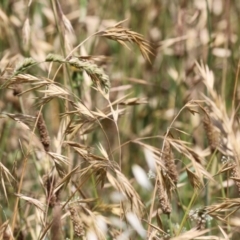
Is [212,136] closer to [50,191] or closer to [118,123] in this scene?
[50,191]

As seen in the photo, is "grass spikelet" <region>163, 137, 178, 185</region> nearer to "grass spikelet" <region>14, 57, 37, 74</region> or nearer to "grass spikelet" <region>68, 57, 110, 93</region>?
"grass spikelet" <region>68, 57, 110, 93</region>

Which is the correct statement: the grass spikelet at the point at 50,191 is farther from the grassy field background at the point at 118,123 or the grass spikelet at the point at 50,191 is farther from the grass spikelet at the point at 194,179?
the grass spikelet at the point at 194,179

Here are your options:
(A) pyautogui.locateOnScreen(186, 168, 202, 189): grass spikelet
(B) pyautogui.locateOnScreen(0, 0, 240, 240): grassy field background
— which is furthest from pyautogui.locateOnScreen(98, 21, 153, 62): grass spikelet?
(A) pyautogui.locateOnScreen(186, 168, 202, 189): grass spikelet

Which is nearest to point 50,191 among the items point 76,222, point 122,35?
point 76,222

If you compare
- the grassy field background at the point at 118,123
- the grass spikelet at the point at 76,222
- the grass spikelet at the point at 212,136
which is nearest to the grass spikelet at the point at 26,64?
the grassy field background at the point at 118,123

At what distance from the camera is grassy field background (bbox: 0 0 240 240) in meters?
1.37

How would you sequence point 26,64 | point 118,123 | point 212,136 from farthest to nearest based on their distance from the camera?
point 118,123 < point 212,136 < point 26,64

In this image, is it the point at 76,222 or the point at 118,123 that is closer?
the point at 76,222

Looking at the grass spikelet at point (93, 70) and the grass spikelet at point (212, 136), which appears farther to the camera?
the grass spikelet at point (212, 136)

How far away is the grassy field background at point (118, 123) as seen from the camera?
4.51 ft

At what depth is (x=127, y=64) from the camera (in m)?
2.71

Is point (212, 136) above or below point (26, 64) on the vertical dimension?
below

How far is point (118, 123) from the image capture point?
8.64ft

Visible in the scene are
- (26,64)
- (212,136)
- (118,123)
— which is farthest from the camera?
(118,123)
